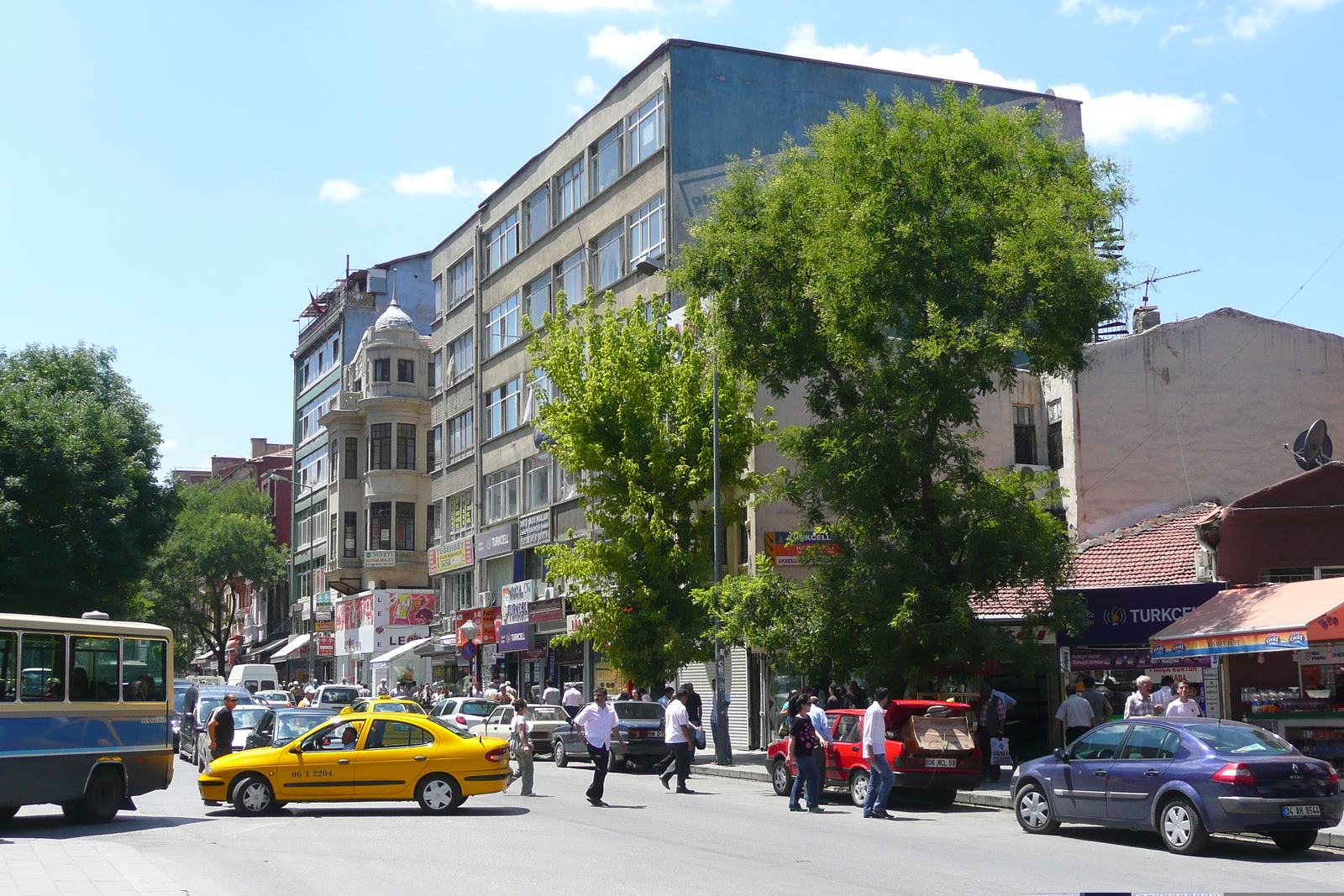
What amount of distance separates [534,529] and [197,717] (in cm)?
1663

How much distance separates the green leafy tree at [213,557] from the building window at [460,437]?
24321 millimetres

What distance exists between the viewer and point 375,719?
18438 mm

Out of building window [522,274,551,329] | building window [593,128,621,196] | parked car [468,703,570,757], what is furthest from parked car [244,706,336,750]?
building window [522,274,551,329]

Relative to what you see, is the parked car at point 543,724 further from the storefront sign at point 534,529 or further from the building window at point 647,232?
the building window at point 647,232

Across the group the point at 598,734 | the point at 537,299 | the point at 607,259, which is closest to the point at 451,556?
the point at 537,299

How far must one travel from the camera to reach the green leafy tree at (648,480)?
107ft

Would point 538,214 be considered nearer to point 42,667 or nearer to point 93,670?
point 93,670

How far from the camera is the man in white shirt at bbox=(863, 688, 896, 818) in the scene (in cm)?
1838

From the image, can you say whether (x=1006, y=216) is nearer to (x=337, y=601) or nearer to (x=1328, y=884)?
(x=1328, y=884)

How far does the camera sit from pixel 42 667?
16.3 m

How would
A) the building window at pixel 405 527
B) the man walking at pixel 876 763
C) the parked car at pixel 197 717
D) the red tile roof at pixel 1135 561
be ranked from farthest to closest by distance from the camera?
the building window at pixel 405 527
the parked car at pixel 197 717
the red tile roof at pixel 1135 561
the man walking at pixel 876 763

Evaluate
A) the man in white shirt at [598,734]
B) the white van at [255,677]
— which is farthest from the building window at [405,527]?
the man in white shirt at [598,734]

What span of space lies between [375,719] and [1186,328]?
2328 cm

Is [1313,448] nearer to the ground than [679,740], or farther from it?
farther from it
